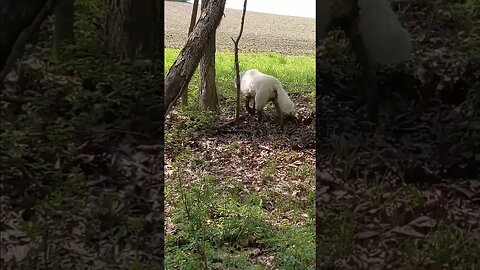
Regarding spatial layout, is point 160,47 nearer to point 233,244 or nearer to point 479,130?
point 479,130

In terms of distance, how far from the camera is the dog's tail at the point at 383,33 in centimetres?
148

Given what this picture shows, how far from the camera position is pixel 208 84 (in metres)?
4.08

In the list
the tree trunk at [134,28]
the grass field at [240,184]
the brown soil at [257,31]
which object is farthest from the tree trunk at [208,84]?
the tree trunk at [134,28]

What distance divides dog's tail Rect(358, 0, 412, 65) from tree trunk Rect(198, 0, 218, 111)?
2493mm

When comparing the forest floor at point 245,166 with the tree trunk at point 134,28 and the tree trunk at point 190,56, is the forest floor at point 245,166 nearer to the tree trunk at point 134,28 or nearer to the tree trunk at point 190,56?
the tree trunk at point 190,56

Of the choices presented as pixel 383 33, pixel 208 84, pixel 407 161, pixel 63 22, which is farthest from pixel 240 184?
pixel 63 22

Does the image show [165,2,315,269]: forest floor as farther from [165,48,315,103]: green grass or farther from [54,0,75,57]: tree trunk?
[54,0,75,57]: tree trunk

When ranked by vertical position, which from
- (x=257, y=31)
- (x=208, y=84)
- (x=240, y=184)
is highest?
(x=257, y=31)

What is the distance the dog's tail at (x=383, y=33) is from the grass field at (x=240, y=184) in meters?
1.02

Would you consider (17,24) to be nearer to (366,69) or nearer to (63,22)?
(63,22)

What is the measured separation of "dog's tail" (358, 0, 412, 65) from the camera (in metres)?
1.48

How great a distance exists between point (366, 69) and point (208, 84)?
263 cm

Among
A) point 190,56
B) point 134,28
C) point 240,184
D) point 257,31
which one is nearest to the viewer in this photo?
point 134,28

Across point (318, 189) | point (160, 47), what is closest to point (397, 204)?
point (318, 189)
